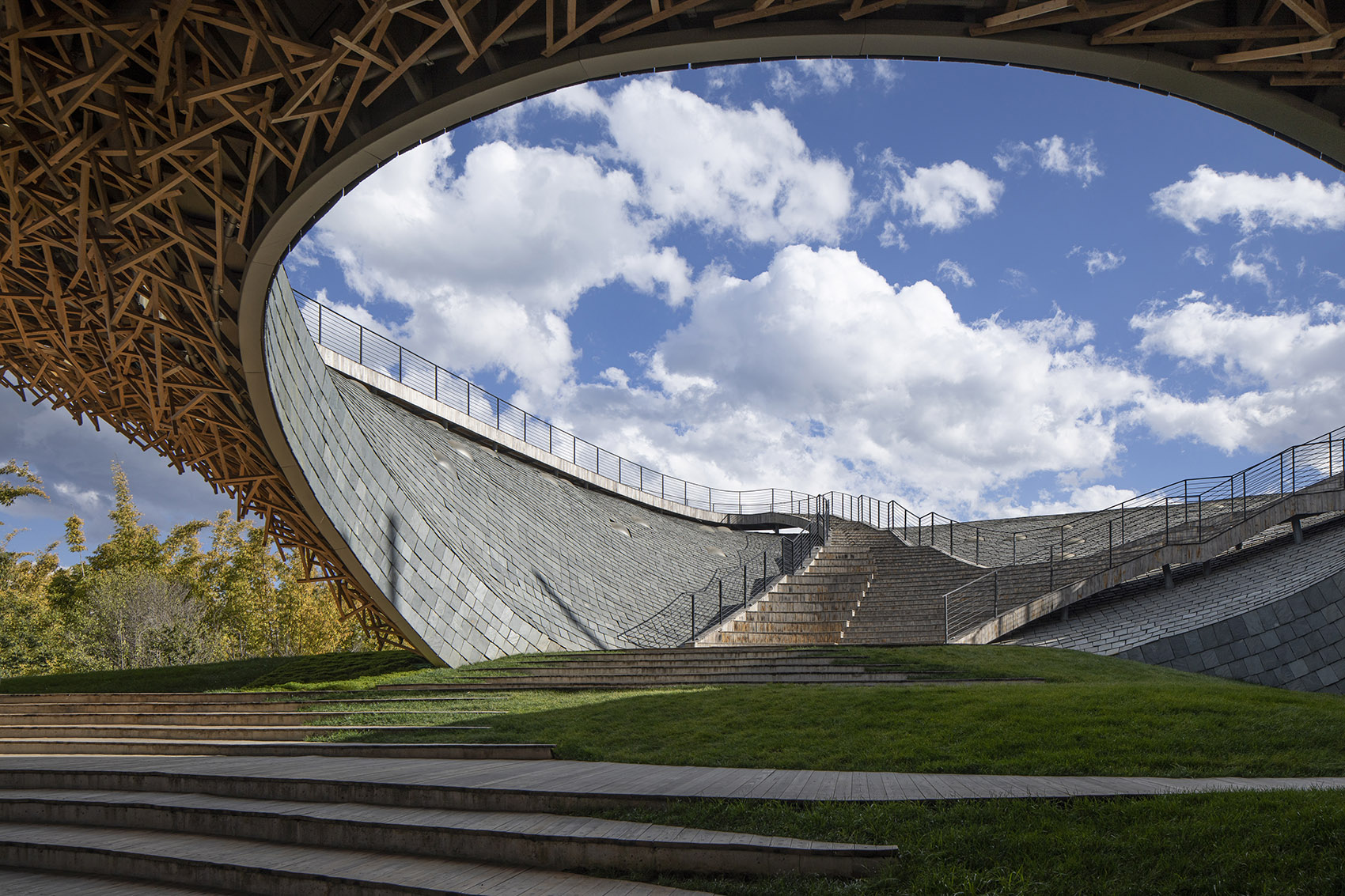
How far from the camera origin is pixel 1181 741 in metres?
6.21

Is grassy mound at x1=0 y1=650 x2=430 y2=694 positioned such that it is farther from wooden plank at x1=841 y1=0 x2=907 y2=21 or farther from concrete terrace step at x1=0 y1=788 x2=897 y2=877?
wooden plank at x1=841 y1=0 x2=907 y2=21

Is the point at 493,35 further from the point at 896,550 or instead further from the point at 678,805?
the point at 896,550

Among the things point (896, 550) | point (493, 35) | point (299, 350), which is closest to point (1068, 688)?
point (493, 35)

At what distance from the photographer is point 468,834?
15.3 feet

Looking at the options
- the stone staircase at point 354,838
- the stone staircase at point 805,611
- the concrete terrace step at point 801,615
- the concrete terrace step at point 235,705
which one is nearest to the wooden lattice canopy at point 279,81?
the concrete terrace step at point 235,705

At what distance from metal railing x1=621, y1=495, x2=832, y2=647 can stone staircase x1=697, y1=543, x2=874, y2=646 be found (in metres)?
0.29

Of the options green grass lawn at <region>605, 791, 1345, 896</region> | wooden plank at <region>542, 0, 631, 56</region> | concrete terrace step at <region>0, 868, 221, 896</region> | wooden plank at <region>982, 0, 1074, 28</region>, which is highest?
wooden plank at <region>542, 0, 631, 56</region>

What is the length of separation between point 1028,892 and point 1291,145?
6.35m

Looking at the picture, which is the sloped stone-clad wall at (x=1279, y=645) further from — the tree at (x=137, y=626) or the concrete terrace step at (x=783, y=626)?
the tree at (x=137, y=626)

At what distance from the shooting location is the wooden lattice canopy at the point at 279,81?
601cm

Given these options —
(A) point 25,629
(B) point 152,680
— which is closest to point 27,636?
(A) point 25,629

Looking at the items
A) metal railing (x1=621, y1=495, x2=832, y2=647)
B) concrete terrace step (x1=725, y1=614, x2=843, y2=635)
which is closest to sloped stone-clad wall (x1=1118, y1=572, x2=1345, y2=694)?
concrete terrace step (x1=725, y1=614, x2=843, y2=635)

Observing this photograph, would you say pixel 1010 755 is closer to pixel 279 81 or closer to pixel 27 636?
pixel 279 81

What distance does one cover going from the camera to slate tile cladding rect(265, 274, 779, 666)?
13.8 m
